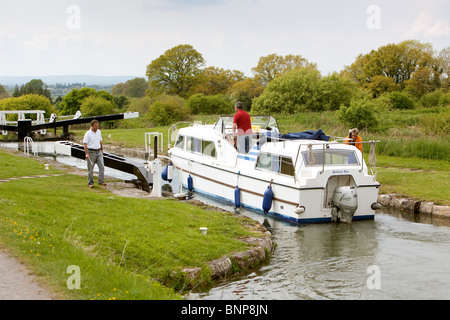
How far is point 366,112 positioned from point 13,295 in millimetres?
25811

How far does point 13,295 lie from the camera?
6340 mm

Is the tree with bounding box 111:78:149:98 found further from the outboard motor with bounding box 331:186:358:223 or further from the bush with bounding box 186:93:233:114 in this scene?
the outboard motor with bounding box 331:186:358:223

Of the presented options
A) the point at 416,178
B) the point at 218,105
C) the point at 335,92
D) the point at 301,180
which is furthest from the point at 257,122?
the point at 218,105

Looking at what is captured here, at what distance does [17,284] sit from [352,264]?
24.2 feet

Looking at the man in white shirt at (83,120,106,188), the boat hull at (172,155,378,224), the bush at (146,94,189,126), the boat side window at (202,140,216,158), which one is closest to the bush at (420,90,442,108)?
the bush at (146,94,189,126)

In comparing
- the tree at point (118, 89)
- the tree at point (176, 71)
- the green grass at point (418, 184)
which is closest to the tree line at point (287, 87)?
the tree at point (176, 71)

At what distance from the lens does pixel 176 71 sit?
3135 inches

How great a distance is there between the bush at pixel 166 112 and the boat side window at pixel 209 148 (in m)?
31.4

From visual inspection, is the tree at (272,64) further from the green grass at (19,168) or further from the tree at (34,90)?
the green grass at (19,168)

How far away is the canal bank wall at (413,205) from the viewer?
53.3 feet

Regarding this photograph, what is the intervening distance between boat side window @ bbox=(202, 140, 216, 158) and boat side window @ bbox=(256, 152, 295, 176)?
3321mm

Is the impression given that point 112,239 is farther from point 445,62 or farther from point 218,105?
point 445,62
